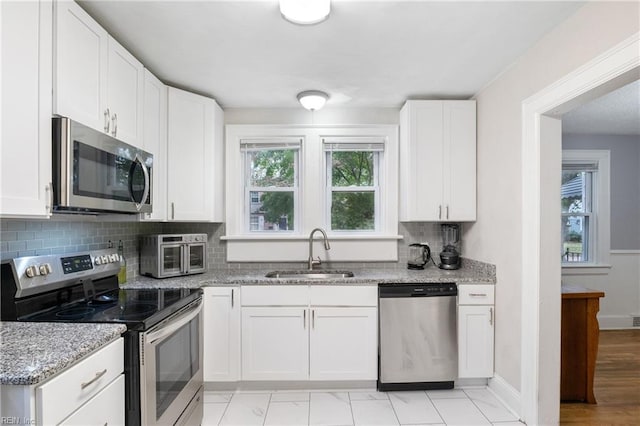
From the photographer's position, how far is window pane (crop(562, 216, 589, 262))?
448 centimetres

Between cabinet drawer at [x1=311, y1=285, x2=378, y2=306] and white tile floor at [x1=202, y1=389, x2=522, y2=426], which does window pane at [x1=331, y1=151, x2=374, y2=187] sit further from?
white tile floor at [x1=202, y1=389, x2=522, y2=426]

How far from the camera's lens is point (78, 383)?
1203mm

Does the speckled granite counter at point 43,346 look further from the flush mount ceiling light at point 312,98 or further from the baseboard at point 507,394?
the baseboard at point 507,394

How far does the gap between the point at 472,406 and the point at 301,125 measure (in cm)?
273

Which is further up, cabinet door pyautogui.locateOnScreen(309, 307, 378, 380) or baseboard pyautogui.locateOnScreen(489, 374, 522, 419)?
cabinet door pyautogui.locateOnScreen(309, 307, 378, 380)

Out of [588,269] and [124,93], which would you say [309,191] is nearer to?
[124,93]

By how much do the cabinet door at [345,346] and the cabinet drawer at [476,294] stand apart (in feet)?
2.30

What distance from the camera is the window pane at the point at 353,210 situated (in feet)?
11.3

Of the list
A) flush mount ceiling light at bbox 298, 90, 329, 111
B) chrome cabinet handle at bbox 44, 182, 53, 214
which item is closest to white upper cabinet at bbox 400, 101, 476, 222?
flush mount ceiling light at bbox 298, 90, 329, 111

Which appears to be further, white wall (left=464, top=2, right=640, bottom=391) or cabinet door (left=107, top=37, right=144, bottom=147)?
cabinet door (left=107, top=37, right=144, bottom=147)

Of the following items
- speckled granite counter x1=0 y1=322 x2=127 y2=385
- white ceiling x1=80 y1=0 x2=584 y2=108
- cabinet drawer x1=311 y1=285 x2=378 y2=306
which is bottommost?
cabinet drawer x1=311 y1=285 x2=378 y2=306

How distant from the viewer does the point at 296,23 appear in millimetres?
1796

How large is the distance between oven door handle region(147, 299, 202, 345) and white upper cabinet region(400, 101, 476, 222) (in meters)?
1.91

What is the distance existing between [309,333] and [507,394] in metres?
1.51
